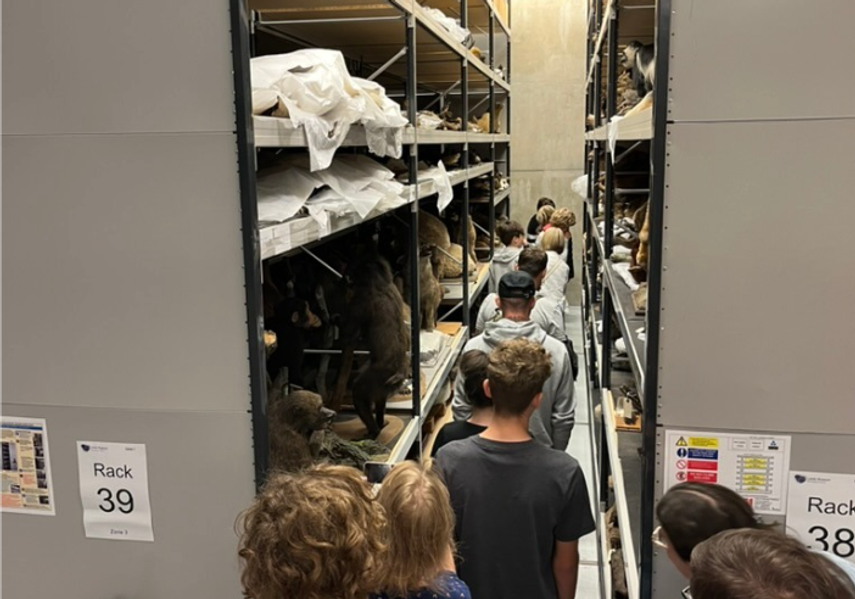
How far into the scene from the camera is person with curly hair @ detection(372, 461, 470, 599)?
1644 mm

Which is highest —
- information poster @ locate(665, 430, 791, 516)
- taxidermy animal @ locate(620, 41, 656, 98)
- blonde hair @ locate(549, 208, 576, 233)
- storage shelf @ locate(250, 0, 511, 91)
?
storage shelf @ locate(250, 0, 511, 91)

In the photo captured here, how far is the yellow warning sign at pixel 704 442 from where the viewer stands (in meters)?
1.76

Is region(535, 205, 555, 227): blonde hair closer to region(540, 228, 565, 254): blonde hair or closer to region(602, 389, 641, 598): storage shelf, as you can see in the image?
region(540, 228, 565, 254): blonde hair

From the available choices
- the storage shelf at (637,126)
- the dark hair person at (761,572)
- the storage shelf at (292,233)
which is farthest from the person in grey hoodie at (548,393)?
the dark hair person at (761,572)

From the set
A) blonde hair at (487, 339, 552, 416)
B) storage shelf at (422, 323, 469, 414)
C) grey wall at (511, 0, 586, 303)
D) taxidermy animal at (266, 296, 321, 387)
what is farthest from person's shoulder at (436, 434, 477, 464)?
grey wall at (511, 0, 586, 303)

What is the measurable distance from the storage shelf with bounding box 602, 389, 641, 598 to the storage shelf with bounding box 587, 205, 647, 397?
17.3 inches

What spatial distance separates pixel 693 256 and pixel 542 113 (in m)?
8.67

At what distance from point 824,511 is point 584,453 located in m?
4.16

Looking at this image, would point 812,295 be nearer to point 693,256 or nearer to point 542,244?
point 693,256

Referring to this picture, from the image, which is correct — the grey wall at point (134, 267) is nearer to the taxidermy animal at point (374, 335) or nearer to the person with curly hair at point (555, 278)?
the taxidermy animal at point (374, 335)

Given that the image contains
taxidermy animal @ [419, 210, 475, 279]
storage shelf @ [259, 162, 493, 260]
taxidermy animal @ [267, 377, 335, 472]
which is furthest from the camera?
taxidermy animal @ [419, 210, 475, 279]

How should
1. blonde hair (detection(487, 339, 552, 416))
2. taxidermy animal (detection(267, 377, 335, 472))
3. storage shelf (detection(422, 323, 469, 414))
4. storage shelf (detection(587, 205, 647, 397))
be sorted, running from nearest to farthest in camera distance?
storage shelf (detection(587, 205, 647, 397))
taxidermy animal (detection(267, 377, 335, 472))
blonde hair (detection(487, 339, 552, 416))
storage shelf (detection(422, 323, 469, 414))

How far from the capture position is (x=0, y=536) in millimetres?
2049

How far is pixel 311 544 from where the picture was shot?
133cm
